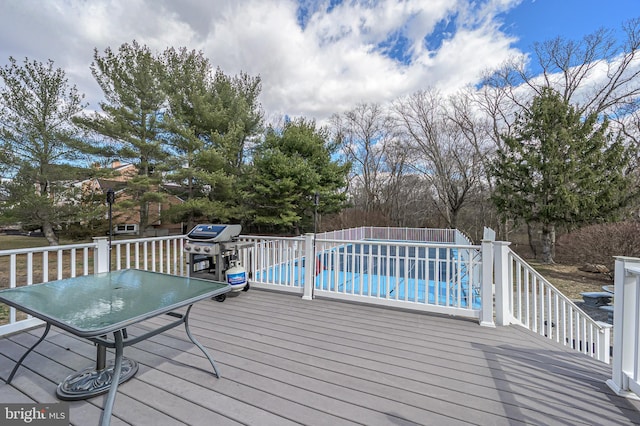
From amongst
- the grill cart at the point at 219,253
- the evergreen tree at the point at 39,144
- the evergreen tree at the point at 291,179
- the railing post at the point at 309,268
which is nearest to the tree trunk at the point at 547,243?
the evergreen tree at the point at 291,179

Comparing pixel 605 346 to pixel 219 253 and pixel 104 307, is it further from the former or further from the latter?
pixel 104 307

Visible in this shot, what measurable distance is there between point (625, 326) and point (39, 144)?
13.3 meters

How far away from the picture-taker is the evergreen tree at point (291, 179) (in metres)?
12.4

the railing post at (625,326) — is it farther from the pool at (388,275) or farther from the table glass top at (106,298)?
A: the table glass top at (106,298)

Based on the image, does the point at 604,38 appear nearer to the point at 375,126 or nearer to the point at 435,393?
the point at 375,126

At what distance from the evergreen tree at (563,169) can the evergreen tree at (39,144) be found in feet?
55.3

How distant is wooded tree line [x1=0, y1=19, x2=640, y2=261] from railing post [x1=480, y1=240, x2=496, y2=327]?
9946 millimetres

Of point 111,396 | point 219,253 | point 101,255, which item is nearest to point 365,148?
point 219,253

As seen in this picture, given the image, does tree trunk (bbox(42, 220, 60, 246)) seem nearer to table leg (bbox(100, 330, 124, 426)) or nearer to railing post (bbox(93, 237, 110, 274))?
railing post (bbox(93, 237, 110, 274))

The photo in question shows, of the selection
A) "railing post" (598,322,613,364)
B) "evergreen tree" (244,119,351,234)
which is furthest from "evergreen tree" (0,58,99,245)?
"railing post" (598,322,613,364)

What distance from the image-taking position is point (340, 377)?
195cm

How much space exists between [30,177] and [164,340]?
10041 millimetres

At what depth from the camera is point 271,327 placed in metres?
2.85

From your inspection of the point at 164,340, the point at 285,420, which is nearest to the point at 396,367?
the point at 285,420
